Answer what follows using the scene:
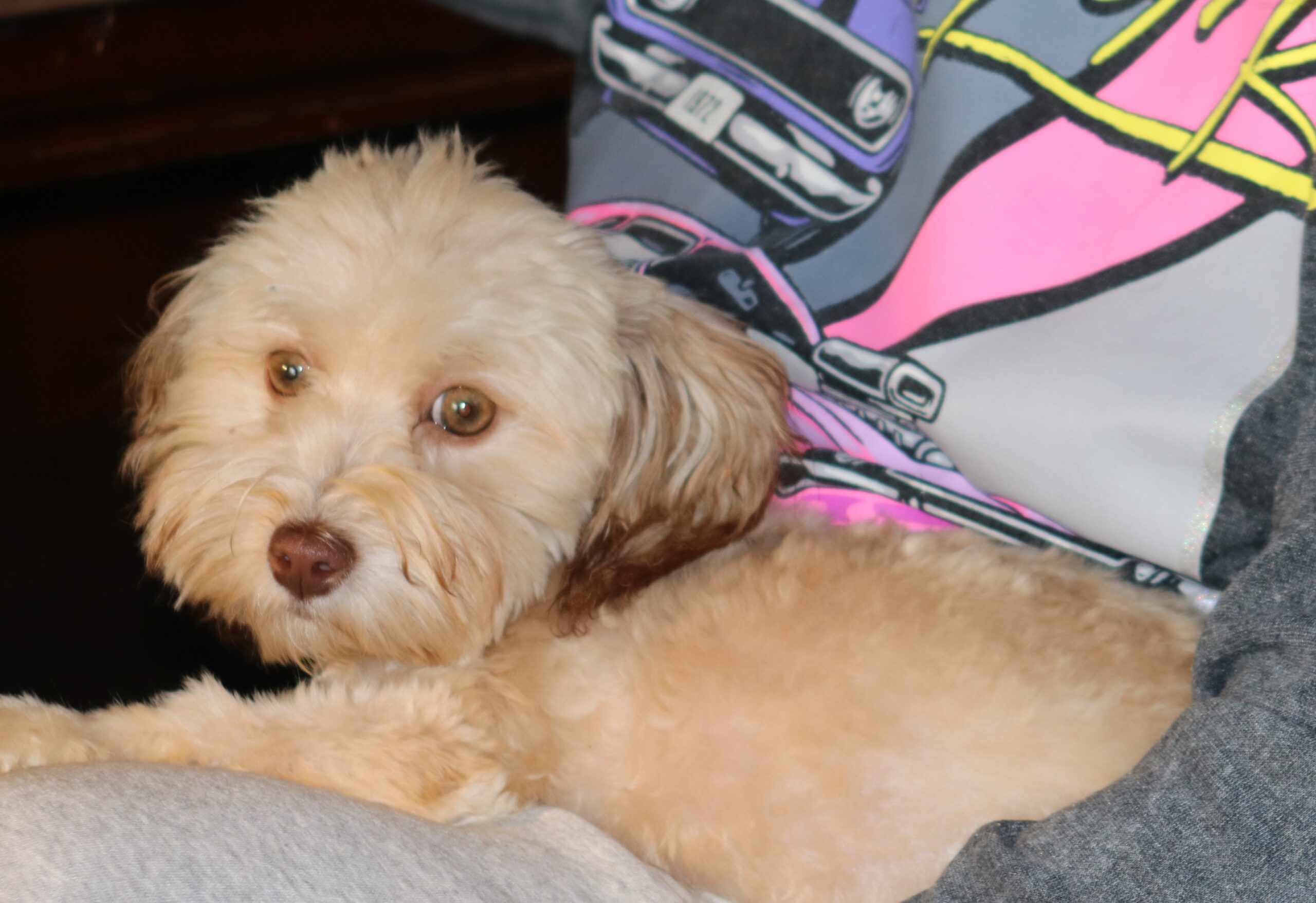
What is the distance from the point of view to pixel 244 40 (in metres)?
2.86

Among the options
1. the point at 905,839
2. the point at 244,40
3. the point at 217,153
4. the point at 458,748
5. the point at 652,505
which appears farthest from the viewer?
the point at 244,40

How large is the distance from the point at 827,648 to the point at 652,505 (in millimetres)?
329

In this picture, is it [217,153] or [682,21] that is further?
[217,153]

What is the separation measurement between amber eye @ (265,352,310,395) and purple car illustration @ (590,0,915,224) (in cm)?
70

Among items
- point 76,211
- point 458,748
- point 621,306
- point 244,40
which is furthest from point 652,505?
point 244,40

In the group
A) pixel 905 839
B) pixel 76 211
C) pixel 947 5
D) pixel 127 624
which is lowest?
pixel 127 624

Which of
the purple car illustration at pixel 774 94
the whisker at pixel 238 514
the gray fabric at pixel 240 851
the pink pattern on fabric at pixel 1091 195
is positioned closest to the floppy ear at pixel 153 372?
the whisker at pixel 238 514

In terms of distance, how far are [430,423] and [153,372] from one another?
0.50 meters

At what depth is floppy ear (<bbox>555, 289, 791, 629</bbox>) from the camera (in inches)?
58.9

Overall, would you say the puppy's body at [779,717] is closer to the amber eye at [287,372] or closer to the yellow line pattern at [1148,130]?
the amber eye at [287,372]

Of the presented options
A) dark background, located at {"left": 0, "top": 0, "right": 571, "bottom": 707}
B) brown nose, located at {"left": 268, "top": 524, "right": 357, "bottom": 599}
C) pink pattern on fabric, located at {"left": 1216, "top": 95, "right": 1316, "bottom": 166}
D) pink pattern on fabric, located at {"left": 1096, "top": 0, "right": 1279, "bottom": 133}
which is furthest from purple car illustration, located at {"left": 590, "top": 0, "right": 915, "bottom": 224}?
brown nose, located at {"left": 268, "top": 524, "right": 357, "bottom": 599}

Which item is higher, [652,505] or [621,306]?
[621,306]

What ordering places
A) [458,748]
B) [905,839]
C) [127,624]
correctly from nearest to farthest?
[905,839], [458,748], [127,624]

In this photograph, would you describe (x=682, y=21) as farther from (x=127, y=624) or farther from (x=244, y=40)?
(x=244, y=40)
